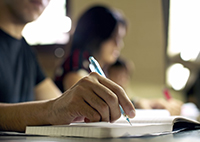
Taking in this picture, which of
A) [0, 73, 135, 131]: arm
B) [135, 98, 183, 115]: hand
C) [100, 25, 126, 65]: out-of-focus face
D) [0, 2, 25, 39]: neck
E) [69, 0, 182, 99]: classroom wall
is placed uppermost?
[69, 0, 182, 99]: classroom wall

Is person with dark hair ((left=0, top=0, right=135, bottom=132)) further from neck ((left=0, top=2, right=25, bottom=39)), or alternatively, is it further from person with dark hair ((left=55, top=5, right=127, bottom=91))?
person with dark hair ((left=55, top=5, right=127, bottom=91))

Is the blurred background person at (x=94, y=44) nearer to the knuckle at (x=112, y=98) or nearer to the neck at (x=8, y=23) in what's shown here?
the neck at (x=8, y=23)

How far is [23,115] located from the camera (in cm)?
48

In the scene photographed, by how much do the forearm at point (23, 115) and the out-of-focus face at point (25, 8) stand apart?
423 millimetres

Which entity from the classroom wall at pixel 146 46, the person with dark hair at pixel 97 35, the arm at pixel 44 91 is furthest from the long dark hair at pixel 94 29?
the classroom wall at pixel 146 46

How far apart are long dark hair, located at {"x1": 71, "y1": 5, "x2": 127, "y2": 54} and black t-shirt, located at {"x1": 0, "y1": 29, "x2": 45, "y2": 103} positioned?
348mm

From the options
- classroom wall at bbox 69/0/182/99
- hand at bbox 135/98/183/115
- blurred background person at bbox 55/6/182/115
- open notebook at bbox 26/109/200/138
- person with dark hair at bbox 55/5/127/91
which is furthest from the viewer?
classroom wall at bbox 69/0/182/99

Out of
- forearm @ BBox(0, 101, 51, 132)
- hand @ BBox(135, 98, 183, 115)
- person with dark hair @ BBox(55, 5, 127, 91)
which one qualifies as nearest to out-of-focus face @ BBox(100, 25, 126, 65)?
person with dark hair @ BBox(55, 5, 127, 91)

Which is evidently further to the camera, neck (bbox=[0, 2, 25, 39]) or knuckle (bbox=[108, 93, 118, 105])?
neck (bbox=[0, 2, 25, 39])

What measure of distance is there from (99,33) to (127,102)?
94cm

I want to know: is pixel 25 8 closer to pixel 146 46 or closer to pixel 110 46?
pixel 110 46

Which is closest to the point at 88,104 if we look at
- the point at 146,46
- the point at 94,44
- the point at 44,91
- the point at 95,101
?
the point at 95,101

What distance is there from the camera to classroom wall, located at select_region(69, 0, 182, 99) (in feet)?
7.75

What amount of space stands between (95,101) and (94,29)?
0.95 meters
